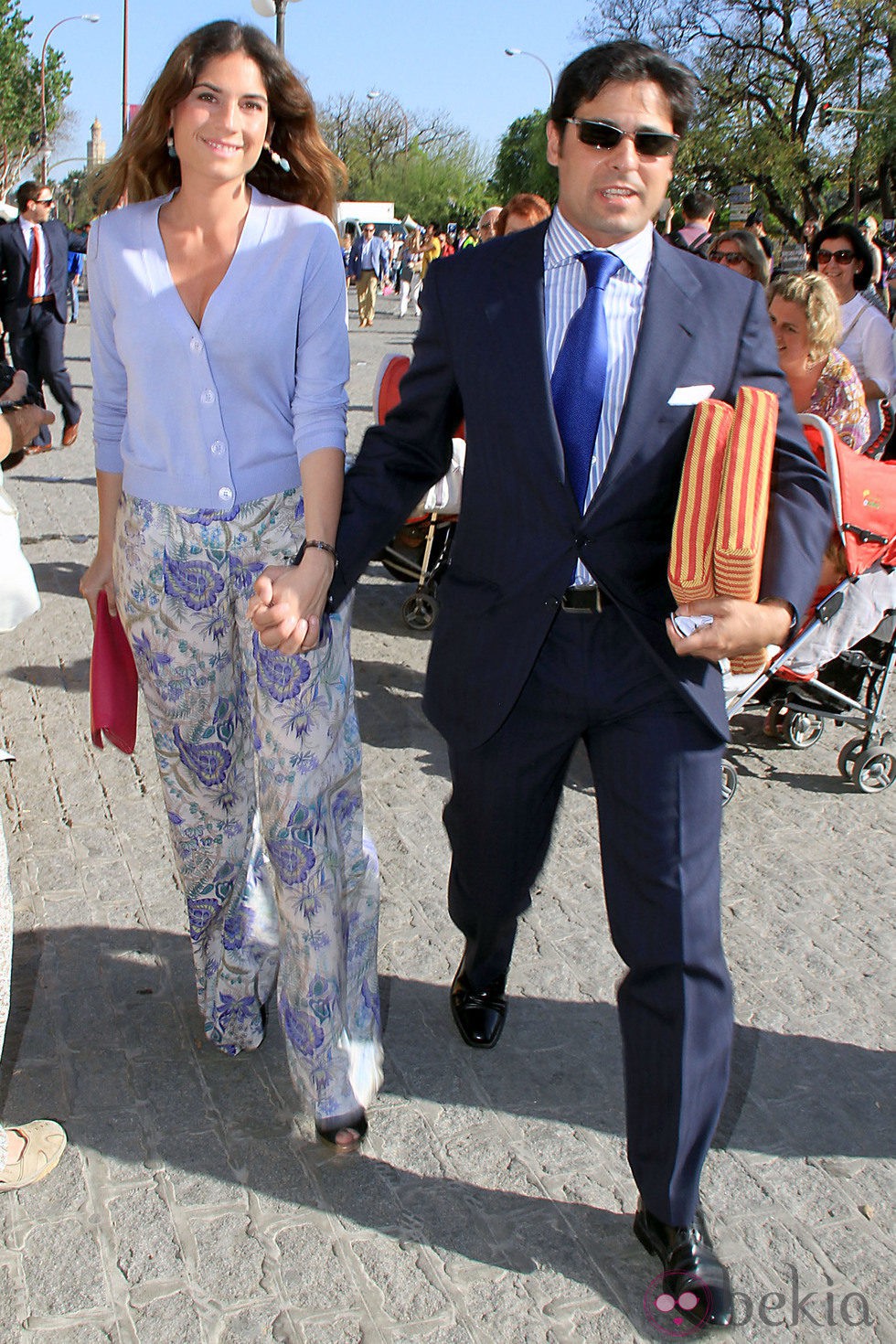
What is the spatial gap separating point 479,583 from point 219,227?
0.93 meters

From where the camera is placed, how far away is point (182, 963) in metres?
3.73

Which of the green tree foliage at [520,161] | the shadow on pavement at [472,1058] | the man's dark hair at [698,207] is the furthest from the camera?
the green tree foliage at [520,161]

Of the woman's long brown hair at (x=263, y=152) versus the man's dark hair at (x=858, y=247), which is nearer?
the woman's long brown hair at (x=263, y=152)

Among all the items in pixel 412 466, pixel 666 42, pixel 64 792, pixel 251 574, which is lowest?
pixel 64 792

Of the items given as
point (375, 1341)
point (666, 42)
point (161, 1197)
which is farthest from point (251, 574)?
point (666, 42)

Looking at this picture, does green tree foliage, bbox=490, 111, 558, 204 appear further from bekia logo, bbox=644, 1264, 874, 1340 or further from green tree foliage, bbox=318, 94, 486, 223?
bekia logo, bbox=644, 1264, 874, 1340

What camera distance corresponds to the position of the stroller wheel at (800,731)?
5.66m

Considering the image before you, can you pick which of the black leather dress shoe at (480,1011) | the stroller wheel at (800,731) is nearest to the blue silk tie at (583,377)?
the black leather dress shoe at (480,1011)

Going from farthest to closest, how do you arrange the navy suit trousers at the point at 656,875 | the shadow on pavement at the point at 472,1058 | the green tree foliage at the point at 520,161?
the green tree foliage at the point at 520,161
the shadow on pavement at the point at 472,1058
the navy suit trousers at the point at 656,875

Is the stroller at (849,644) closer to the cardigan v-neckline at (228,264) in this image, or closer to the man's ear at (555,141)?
the man's ear at (555,141)

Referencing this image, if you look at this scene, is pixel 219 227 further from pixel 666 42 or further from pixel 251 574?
pixel 666 42

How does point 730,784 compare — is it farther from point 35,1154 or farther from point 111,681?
point 35,1154

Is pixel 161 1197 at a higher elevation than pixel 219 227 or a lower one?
lower

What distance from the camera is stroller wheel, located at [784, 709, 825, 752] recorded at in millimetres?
5660
